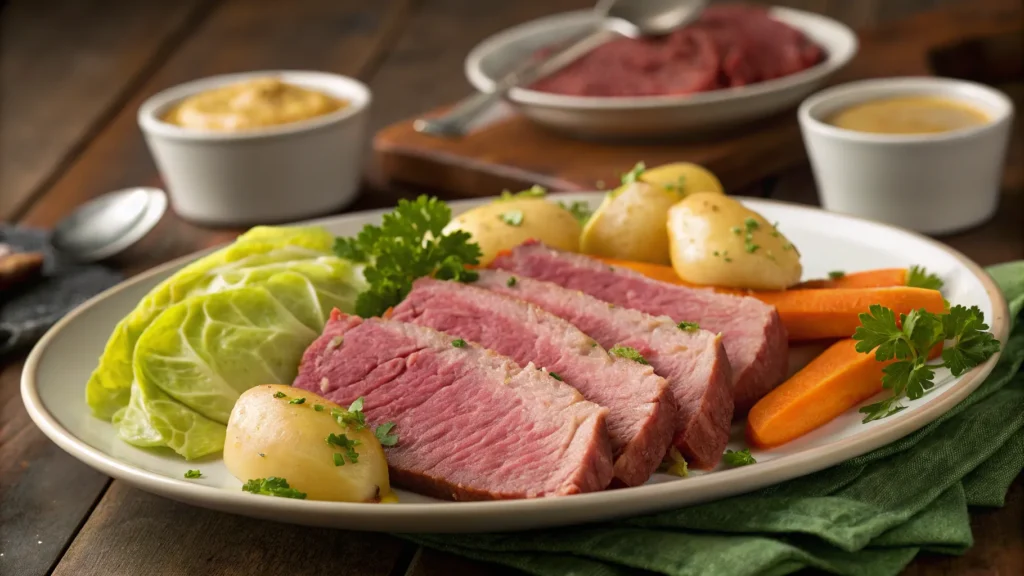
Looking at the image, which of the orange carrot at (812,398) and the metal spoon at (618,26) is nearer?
the orange carrot at (812,398)

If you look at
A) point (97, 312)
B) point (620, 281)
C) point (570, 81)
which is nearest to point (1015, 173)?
point (570, 81)

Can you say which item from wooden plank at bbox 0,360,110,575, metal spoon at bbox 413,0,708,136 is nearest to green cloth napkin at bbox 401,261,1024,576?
wooden plank at bbox 0,360,110,575

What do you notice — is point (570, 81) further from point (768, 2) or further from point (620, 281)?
point (768, 2)

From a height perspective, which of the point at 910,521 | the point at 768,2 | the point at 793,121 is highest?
the point at 910,521

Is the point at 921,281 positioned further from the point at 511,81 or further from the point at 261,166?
the point at 261,166

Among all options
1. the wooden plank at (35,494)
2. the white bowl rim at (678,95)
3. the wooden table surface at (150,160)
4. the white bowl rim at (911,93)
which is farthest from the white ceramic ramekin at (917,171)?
the wooden plank at (35,494)

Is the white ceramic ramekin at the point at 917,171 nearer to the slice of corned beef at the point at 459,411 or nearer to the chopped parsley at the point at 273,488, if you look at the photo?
the slice of corned beef at the point at 459,411

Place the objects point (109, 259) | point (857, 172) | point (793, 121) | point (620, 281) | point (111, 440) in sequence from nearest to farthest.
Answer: point (111, 440) < point (620, 281) < point (857, 172) < point (109, 259) < point (793, 121)
